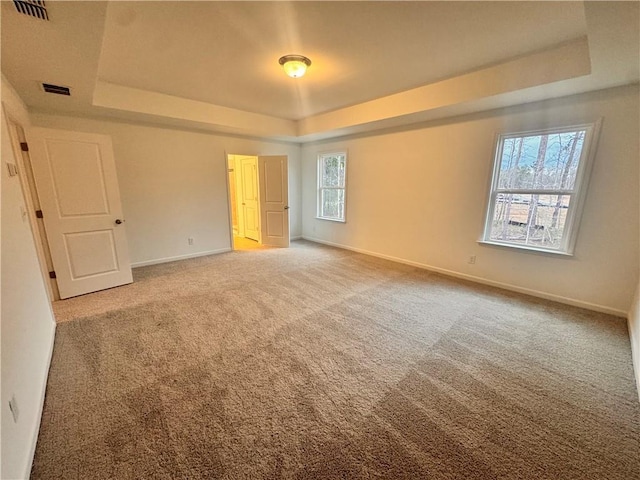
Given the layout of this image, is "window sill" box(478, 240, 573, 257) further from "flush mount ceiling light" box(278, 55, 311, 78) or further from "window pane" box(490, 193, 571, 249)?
"flush mount ceiling light" box(278, 55, 311, 78)

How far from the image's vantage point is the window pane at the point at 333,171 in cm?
Answer: 550

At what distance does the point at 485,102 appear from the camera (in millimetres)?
3092

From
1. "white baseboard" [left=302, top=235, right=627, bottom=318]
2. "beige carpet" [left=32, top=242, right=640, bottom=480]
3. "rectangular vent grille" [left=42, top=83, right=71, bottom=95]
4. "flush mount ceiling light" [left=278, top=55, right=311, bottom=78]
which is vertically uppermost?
"flush mount ceiling light" [left=278, top=55, right=311, bottom=78]

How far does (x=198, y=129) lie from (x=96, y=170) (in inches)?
71.8

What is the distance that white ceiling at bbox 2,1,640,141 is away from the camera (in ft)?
6.07

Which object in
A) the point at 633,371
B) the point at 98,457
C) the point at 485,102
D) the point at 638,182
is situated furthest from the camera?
the point at 485,102

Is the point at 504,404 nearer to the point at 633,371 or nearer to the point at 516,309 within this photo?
the point at 633,371

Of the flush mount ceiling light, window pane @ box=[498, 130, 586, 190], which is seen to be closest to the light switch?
the flush mount ceiling light

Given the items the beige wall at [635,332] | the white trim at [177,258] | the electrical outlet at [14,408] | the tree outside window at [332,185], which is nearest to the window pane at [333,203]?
the tree outside window at [332,185]

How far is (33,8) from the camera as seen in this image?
148 cm

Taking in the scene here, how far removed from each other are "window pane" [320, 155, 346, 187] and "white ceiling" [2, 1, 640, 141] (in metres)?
1.68

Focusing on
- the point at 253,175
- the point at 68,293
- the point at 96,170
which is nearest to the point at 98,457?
the point at 68,293

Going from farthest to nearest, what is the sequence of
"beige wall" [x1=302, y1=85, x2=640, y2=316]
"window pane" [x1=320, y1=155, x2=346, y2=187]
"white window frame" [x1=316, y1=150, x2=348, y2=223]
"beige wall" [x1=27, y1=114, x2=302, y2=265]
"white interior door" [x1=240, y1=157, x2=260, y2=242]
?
"white interior door" [x1=240, y1=157, x2=260, y2=242] → "window pane" [x1=320, y1=155, x2=346, y2=187] → "white window frame" [x1=316, y1=150, x2=348, y2=223] → "beige wall" [x1=27, y1=114, x2=302, y2=265] → "beige wall" [x1=302, y1=85, x2=640, y2=316]

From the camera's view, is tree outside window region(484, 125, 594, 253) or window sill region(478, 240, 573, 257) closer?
tree outside window region(484, 125, 594, 253)
